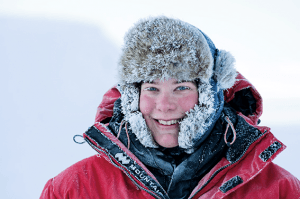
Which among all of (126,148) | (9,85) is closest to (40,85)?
(9,85)

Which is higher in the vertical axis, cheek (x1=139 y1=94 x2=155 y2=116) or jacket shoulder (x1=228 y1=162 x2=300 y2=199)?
cheek (x1=139 y1=94 x2=155 y2=116)

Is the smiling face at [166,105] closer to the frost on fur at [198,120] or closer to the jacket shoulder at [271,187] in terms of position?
the frost on fur at [198,120]

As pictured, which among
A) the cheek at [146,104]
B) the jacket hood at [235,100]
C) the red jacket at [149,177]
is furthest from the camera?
the jacket hood at [235,100]

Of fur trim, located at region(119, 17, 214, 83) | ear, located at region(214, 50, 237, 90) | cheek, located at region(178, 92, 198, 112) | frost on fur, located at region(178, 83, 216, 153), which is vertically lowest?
frost on fur, located at region(178, 83, 216, 153)

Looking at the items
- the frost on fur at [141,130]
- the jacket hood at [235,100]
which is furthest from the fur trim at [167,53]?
the jacket hood at [235,100]

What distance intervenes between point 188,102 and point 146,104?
201 millimetres

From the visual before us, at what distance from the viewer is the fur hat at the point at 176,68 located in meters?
1.12

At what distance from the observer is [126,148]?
3.99ft

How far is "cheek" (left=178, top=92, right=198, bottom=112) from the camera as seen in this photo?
1165mm

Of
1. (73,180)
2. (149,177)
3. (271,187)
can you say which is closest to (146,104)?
(149,177)

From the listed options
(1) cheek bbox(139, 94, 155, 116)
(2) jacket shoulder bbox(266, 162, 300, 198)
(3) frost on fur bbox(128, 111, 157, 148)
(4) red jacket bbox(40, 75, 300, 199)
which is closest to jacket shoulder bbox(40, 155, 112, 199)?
(4) red jacket bbox(40, 75, 300, 199)

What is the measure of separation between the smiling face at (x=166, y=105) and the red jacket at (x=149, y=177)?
0.18 metres

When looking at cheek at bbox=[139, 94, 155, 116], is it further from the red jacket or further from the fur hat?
the red jacket

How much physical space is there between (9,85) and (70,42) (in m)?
2.78
